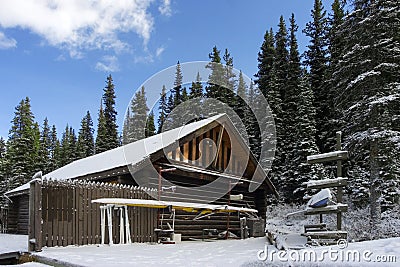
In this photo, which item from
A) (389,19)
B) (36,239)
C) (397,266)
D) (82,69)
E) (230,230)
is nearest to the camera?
(397,266)

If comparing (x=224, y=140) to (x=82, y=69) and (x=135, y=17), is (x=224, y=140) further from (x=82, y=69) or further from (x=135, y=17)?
(x=82, y=69)

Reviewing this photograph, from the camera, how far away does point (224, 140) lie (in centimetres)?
1692

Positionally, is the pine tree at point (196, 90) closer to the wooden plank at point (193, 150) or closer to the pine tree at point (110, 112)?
the pine tree at point (110, 112)

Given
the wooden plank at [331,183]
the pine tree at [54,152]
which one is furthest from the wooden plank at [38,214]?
the pine tree at [54,152]

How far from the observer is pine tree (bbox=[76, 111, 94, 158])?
4459 cm

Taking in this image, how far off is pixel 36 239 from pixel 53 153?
1860 inches

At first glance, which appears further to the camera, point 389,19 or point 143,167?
point 389,19

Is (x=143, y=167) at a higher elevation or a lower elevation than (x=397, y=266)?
higher

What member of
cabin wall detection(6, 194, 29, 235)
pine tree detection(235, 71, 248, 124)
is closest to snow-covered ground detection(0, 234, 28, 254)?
cabin wall detection(6, 194, 29, 235)

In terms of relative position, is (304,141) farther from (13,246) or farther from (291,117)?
(13,246)

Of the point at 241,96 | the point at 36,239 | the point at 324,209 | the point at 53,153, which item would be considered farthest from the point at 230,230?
the point at 53,153

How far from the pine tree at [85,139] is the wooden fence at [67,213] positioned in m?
35.2

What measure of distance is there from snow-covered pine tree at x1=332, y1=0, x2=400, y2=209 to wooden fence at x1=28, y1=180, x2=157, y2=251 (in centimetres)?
1214

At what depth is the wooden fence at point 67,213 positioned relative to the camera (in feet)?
28.3
